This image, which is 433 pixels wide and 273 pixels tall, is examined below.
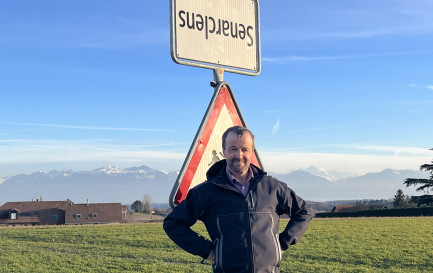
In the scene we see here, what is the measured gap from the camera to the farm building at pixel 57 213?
290 ft

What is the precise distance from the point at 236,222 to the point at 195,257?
15.0m

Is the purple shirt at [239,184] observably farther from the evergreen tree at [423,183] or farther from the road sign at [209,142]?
the evergreen tree at [423,183]

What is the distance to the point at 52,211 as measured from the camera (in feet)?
306

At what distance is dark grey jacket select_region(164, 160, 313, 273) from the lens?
332 centimetres

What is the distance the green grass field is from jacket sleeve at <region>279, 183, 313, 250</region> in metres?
11.4

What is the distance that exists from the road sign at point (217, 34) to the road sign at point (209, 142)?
1.10 feet

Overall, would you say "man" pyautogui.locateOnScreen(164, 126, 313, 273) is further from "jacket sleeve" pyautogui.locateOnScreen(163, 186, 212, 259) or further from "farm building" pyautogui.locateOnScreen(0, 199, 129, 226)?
"farm building" pyautogui.locateOnScreen(0, 199, 129, 226)

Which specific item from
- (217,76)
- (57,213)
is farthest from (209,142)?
(57,213)

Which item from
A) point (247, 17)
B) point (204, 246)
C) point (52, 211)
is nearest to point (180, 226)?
point (204, 246)

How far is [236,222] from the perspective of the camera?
335cm

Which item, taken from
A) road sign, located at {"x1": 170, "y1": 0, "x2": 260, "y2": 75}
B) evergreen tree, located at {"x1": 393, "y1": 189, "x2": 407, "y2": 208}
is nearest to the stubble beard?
road sign, located at {"x1": 170, "y1": 0, "x2": 260, "y2": 75}

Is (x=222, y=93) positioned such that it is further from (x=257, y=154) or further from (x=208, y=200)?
(x=208, y=200)

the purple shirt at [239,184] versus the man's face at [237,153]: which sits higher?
the man's face at [237,153]

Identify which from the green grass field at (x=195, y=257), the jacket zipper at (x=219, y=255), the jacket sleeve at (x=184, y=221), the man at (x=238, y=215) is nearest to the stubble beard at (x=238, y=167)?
the man at (x=238, y=215)
